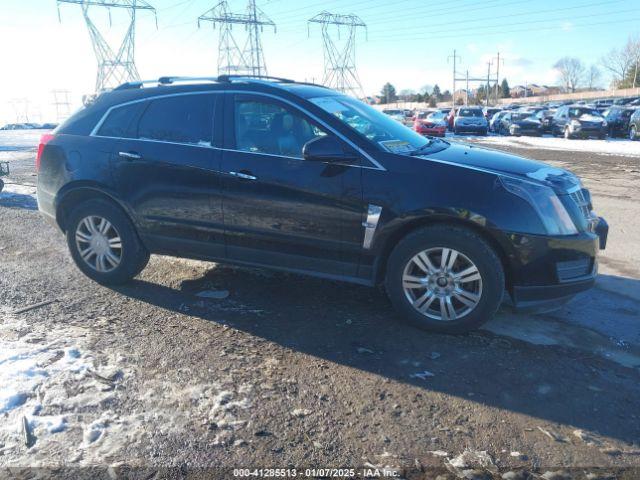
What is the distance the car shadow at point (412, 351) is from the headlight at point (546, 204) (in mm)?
850

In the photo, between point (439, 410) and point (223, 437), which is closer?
point (223, 437)

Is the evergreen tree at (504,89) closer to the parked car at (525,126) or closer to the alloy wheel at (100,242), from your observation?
the parked car at (525,126)

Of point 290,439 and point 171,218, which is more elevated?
point 171,218

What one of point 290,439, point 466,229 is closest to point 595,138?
point 466,229

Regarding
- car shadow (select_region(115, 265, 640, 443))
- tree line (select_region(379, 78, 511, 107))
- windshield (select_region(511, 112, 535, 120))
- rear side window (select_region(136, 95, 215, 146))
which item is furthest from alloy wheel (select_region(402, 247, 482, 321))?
tree line (select_region(379, 78, 511, 107))

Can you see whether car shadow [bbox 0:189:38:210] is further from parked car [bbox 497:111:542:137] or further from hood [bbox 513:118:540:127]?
hood [bbox 513:118:540:127]

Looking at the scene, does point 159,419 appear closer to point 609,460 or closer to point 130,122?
point 609,460

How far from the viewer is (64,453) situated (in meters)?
2.75

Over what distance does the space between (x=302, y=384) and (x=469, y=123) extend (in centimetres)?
2948

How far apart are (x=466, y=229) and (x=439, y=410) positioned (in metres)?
1.38

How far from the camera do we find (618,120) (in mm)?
26250

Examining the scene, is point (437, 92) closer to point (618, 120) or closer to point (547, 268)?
point (618, 120)

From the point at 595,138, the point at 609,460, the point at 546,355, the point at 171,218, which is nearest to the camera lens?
the point at 609,460

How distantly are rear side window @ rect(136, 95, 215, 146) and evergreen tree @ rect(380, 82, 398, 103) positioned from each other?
110 m
